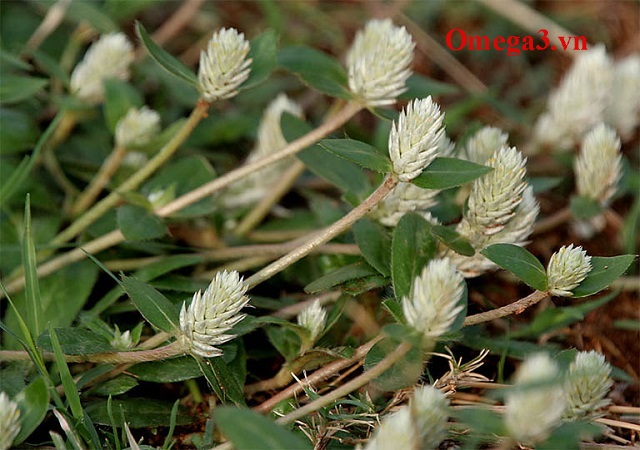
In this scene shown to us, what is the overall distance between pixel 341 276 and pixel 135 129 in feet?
1.90

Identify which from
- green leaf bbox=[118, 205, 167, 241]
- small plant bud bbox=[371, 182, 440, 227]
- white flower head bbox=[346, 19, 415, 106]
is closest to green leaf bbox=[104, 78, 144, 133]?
green leaf bbox=[118, 205, 167, 241]

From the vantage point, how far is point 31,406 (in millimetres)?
1138

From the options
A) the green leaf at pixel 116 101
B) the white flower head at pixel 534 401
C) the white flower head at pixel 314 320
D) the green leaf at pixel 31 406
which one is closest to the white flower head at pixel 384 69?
the white flower head at pixel 314 320

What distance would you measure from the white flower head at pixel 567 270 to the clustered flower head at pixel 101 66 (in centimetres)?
105

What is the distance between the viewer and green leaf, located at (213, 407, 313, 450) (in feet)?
3.10

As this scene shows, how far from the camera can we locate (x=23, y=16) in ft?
6.66

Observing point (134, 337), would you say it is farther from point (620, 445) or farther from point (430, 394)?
point (620, 445)

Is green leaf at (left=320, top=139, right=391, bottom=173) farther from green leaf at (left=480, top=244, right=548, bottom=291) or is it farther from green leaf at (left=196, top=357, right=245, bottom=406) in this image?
green leaf at (left=196, top=357, right=245, bottom=406)

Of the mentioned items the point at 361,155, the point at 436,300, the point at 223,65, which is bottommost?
the point at 436,300

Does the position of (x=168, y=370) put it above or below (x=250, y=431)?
below

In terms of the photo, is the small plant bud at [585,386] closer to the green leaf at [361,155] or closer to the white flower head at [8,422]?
the green leaf at [361,155]

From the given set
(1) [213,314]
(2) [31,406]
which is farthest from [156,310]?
(2) [31,406]

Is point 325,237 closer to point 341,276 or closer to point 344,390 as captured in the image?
point 341,276

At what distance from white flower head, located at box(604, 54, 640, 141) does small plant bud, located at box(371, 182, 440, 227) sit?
824 millimetres
